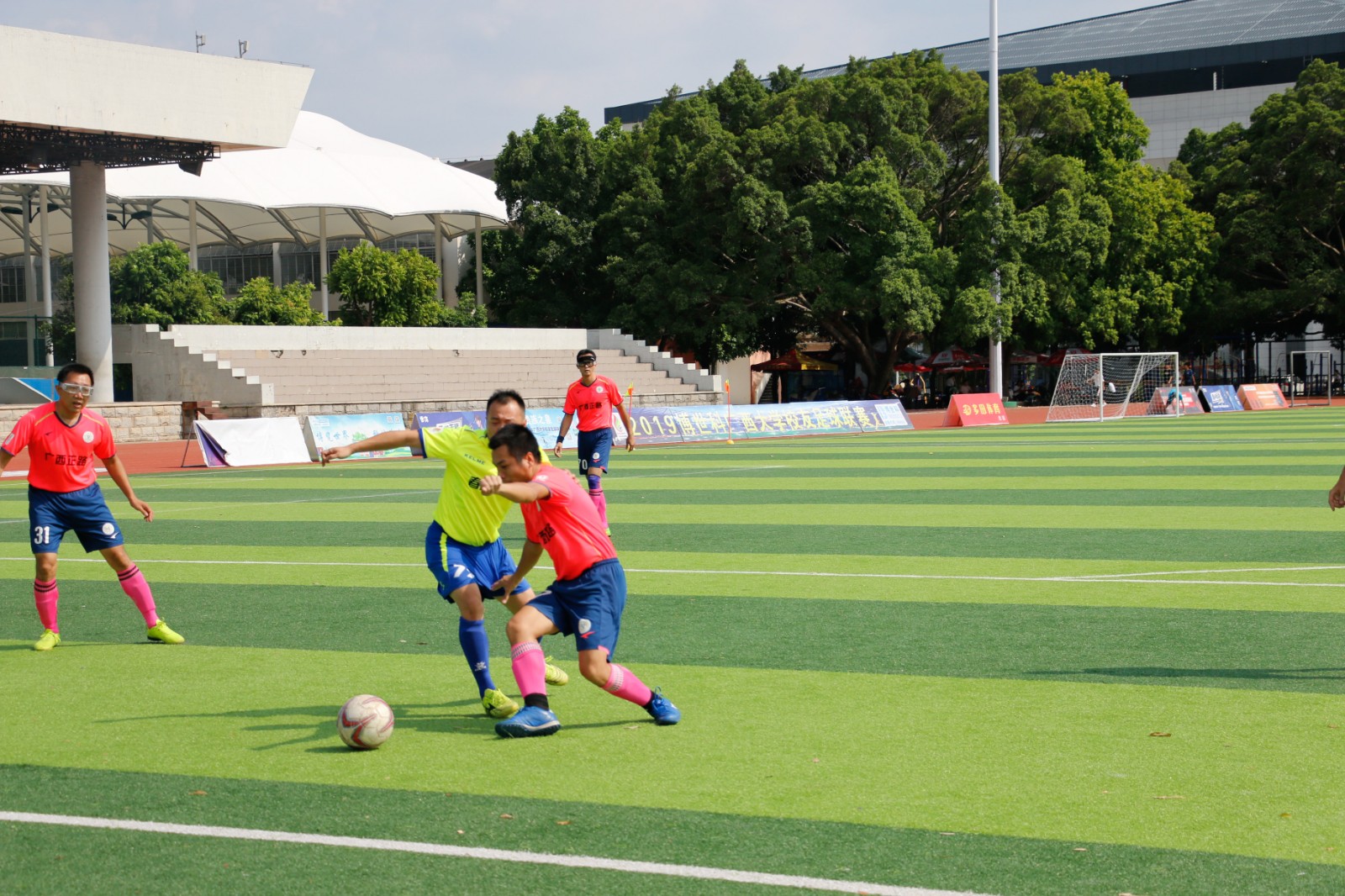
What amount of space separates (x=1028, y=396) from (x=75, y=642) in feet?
161

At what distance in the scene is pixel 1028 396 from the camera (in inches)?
2146

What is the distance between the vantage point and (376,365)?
40.7m

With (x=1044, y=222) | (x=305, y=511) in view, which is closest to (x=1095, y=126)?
(x=1044, y=222)

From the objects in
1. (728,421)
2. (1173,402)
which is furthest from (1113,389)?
(728,421)

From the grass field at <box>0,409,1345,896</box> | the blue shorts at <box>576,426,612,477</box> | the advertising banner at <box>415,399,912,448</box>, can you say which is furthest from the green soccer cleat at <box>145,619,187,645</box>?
the advertising banner at <box>415,399,912,448</box>

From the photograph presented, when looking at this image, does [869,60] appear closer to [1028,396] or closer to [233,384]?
[1028,396]

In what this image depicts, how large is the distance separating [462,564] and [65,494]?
11.9 feet

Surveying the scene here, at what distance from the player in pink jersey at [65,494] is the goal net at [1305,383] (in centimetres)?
5091

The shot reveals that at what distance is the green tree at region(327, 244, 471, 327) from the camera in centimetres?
5009

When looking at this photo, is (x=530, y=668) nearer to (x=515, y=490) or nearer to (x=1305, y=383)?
(x=515, y=490)

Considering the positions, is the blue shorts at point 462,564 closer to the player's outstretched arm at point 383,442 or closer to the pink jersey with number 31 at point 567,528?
the player's outstretched arm at point 383,442

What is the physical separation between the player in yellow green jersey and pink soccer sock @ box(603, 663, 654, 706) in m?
0.73

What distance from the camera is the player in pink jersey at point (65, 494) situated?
888 cm

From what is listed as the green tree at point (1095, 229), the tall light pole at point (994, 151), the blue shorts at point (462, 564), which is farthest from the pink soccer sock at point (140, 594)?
the green tree at point (1095, 229)
